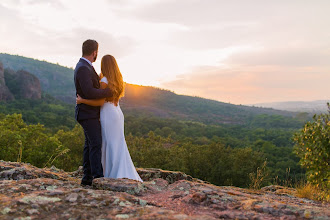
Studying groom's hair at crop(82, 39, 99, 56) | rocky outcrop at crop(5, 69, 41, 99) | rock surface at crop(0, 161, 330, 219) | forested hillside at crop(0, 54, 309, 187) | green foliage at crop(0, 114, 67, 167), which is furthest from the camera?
rocky outcrop at crop(5, 69, 41, 99)

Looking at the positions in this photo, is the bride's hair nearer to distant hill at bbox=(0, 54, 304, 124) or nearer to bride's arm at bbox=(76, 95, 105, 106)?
bride's arm at bbox=(76, 95, 105, 106)

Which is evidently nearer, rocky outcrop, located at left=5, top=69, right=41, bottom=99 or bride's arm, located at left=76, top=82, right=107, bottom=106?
bride's arm, located at left=76, top=82, right=107, bottom=106

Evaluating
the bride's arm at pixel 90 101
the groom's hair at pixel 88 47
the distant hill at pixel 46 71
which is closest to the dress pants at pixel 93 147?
the bride's arm at pixel 90 101

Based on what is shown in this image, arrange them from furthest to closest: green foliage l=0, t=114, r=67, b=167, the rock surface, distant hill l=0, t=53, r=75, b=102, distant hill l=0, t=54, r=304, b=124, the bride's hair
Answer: distant hill l=0, t=53, r=75, b=102 < distant hill l=0, t=54, r=304, b=124 < green foliage l=0, t=114, r=67, b=167 < the bride's hair < the rock surface

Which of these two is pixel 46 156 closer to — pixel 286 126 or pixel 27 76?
pixel 27 76

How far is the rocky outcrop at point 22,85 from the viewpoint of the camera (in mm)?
70438

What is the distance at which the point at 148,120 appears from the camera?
56438mm

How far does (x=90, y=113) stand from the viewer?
14.8 ft

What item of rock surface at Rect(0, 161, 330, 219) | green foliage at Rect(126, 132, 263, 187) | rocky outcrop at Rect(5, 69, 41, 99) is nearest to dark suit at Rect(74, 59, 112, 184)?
rock surface at Rect(0, 161, 330, 219)

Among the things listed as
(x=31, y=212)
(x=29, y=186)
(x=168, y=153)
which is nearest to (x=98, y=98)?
(x=29, y=186)

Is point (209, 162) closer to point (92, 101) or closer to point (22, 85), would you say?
point (92, 101)

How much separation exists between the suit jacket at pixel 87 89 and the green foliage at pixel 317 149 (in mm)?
4612

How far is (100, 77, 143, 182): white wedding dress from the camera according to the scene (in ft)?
15.5

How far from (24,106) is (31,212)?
209 ft
